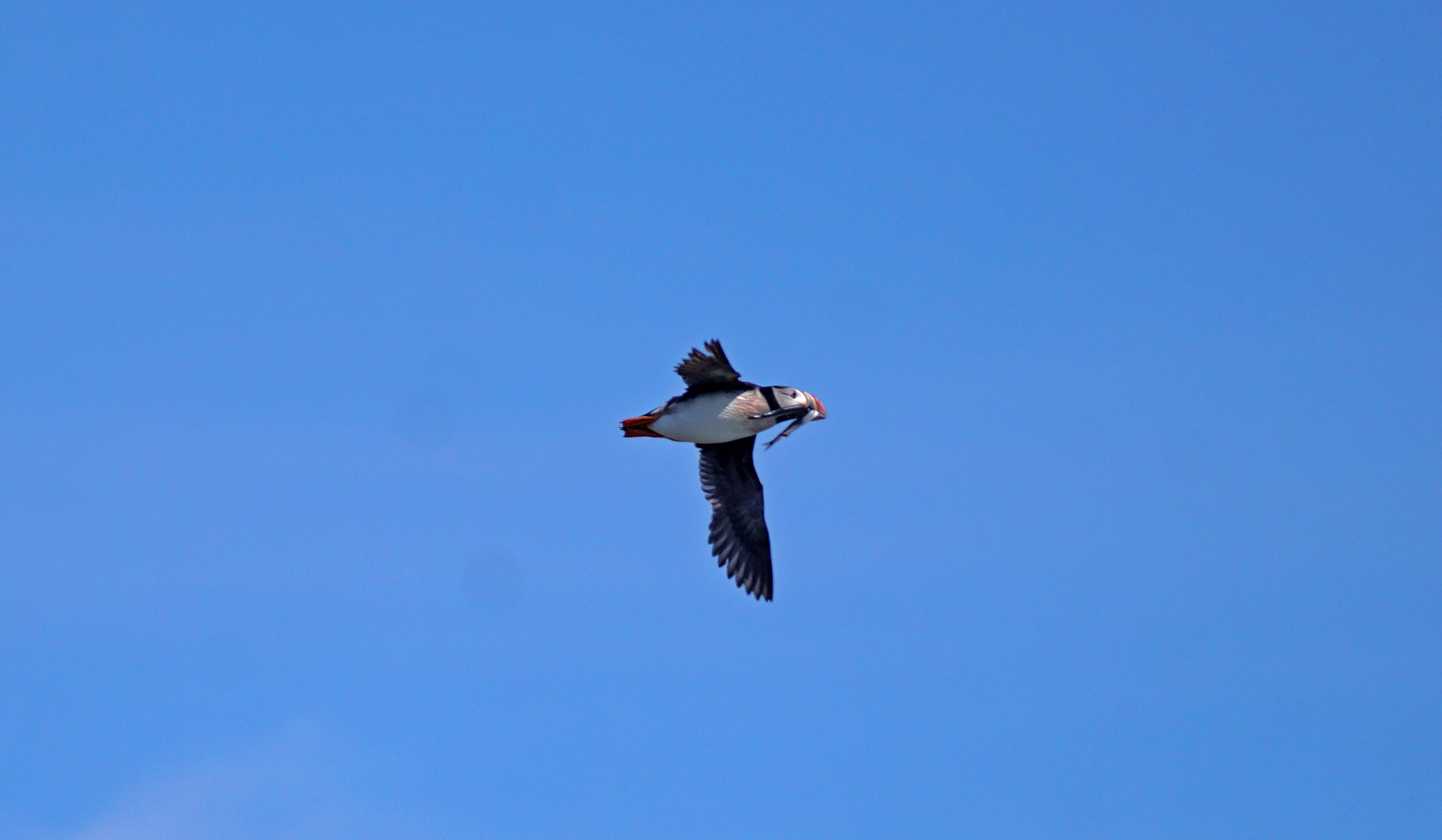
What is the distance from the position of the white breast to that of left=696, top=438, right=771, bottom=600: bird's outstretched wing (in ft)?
6.44

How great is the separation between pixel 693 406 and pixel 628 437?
1614mm

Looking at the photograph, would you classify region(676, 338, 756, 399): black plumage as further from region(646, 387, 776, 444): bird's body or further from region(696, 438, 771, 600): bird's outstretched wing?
region(696, 438, 771, 600): bird's outstretched wing

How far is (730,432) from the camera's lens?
29.4 meters

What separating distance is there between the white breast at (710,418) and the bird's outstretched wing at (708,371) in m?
0.23

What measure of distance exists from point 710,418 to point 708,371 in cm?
148

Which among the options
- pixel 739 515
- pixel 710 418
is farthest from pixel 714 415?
pixel 739 515

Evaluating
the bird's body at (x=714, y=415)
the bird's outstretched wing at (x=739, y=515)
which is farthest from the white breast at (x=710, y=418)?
the bird's outstretched wing at (x=739, y=515)

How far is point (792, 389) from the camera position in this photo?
29484mm

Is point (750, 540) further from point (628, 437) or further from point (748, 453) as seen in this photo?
point (628, 437)

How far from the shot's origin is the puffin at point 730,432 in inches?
1120

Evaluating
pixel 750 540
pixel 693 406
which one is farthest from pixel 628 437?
pixel 750 540

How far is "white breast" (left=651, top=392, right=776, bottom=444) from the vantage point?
28.8 m

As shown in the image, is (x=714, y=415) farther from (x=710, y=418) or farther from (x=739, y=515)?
(x=739, y=515)

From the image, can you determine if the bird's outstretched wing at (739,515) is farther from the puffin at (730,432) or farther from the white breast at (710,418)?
the white breast at (710,418)
